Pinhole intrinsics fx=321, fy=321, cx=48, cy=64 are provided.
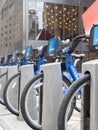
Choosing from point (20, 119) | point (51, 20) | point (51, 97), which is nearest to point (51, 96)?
point (51, 97)

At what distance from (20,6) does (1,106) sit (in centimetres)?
2292

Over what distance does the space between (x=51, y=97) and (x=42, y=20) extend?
24.6 m

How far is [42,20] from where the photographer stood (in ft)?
90.0

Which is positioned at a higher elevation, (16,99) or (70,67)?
(70,67)

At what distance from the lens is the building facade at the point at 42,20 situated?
2723cm

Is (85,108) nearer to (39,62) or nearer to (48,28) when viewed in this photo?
(39,62)

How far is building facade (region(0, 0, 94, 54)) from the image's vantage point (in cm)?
2723

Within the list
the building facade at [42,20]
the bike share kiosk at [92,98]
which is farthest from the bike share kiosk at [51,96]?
the building facade at [42,20]

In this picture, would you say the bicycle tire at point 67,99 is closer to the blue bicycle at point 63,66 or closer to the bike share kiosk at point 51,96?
the bike share kiosk at point 51,96

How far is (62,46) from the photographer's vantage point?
4363 mm

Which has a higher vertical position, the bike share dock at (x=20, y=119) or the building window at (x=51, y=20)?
the building window at (x=51, y=20)

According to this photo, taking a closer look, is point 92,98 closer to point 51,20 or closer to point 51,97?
point 51,97

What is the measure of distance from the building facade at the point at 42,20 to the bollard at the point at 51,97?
2358 cm

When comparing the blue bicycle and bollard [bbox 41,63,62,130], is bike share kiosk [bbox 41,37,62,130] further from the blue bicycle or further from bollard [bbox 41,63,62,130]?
the blue bicycle
